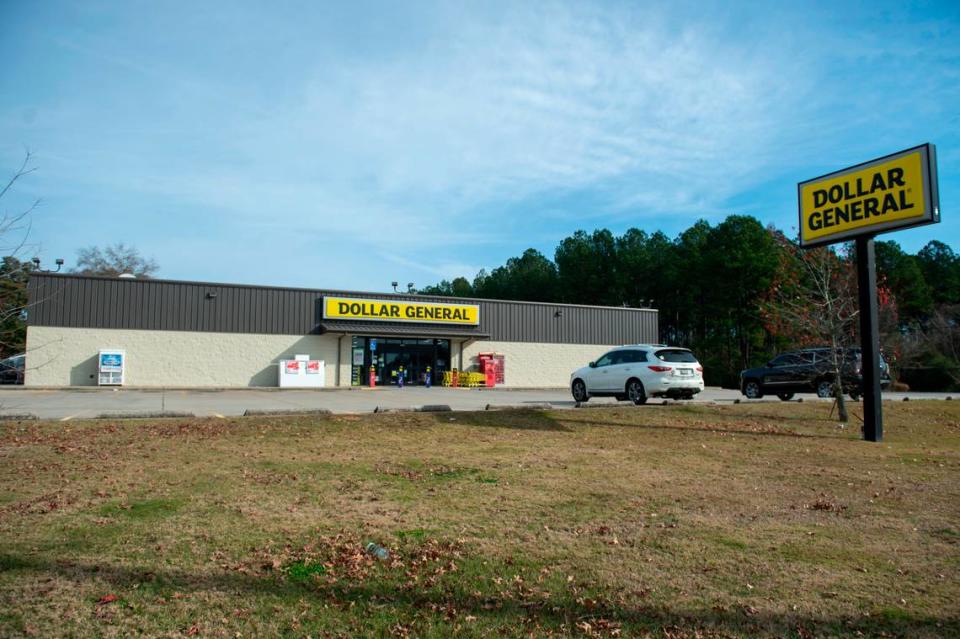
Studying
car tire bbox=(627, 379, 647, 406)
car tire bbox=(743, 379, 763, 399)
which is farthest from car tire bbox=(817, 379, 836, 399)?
car tire bbox=(627, 379, 647, 406)

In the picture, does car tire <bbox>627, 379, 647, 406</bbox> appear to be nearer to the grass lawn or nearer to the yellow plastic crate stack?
the grass lawn

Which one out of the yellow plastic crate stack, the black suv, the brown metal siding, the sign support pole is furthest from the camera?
the yellow plastic crate stack

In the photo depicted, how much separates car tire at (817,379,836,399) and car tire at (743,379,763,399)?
2161mm

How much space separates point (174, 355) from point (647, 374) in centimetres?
2205

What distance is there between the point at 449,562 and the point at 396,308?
30.0m

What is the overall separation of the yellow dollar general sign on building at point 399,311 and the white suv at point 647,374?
1710 centimetres

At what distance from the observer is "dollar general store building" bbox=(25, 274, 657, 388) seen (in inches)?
1112

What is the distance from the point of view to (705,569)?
4754mm

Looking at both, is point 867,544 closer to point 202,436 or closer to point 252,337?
point 202,436

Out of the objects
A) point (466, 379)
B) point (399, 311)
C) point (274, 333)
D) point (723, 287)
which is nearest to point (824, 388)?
point (466, 379)

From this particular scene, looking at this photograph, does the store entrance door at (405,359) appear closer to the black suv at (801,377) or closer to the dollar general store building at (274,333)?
the dollar general store building at (274,333)

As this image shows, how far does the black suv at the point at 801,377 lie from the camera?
19594mm

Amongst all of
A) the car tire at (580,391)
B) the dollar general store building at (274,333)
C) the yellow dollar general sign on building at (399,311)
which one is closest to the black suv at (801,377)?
the car tire at (580,391)

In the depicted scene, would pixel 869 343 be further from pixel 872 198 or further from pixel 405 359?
pixel 405 359
